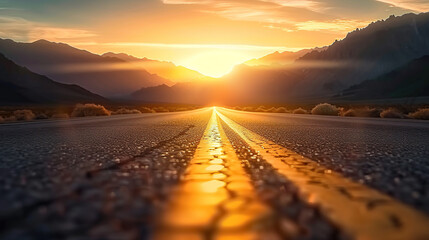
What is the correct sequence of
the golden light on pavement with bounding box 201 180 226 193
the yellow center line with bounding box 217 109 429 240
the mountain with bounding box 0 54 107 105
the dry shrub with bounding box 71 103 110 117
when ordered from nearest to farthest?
the yellow center line with bounding box 217 109 429 240 < the golden light on pavement with bounding box 201 180 226 193 < the dry shrub with bounding box 71 103 110 117 < the mountain with bounding box 0 54 107 105

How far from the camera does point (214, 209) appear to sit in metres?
3.25

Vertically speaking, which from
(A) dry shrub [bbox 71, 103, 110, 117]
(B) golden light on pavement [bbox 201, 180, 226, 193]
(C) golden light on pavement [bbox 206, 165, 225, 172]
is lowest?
(A) dry shrub [bbox 71, 103, 110, 117]

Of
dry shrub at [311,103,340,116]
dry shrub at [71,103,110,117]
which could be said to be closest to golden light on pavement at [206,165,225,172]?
dry shrub at [71,103,110,117]

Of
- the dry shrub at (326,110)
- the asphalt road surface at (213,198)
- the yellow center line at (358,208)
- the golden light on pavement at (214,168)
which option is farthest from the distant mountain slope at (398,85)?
the yellow center line at (358,208)

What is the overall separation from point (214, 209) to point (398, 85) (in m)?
179

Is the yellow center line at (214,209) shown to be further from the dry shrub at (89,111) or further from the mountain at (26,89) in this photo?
the mountain at (26,89)

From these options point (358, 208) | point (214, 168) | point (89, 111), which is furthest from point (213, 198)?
point (89, 111)

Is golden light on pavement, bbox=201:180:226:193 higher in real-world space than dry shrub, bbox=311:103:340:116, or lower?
higher

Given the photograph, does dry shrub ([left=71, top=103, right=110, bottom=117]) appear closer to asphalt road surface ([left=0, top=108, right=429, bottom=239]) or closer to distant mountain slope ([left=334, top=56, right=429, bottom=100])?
asphalt road surface ([left=0, top=108, right=429, bottom=239])

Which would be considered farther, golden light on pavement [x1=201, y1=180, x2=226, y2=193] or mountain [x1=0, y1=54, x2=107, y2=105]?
mountain [x1=0, y1=54, x2=107, y2=105]

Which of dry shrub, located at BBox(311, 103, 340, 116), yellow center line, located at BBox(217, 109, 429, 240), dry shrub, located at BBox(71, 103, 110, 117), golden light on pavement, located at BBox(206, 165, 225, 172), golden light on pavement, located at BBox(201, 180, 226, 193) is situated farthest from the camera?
dry shrub, located at BBox(311, 103, 340, 116)

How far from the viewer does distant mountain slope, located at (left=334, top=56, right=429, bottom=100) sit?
15225 cm

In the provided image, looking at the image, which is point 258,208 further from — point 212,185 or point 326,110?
point 326,110

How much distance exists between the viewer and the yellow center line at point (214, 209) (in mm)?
2602
